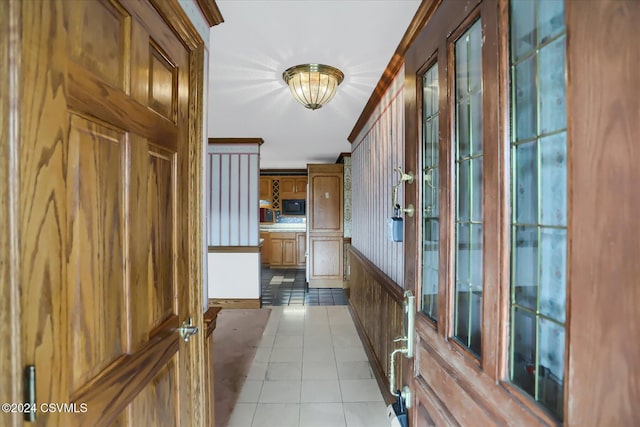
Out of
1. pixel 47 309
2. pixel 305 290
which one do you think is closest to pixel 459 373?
A: pixel 47 309

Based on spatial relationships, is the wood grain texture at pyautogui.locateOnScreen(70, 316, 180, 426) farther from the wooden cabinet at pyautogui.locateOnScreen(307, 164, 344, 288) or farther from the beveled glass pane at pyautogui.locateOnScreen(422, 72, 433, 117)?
the wooden cabinet at pyautogui.locateOnScreen(307, 164, 344, 288)

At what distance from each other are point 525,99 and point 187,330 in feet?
4.47

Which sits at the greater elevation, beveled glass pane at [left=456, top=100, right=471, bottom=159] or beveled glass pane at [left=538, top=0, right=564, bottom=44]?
beveled glass pane at [left=538, top=0, right=564, bottom=44]

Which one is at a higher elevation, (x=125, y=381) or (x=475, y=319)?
(x=475, y=319)

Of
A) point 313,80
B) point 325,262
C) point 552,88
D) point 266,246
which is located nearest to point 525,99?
point 552,88

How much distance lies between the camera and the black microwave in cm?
793

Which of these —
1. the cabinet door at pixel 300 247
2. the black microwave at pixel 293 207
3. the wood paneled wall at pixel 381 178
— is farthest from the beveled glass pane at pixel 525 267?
the black microwave at pixel 293 207

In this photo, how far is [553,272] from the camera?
2.35 ft

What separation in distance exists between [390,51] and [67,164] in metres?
1.95

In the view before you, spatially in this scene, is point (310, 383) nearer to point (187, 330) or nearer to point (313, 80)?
point (187, 330)

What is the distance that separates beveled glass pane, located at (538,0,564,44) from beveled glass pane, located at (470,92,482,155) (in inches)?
8.3

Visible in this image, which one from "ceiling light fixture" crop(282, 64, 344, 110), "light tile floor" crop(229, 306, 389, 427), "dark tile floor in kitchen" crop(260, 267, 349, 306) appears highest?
"ceiling light fixture" crop(282, 64, 344, 110)

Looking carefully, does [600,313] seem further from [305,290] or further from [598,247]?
[305,290]

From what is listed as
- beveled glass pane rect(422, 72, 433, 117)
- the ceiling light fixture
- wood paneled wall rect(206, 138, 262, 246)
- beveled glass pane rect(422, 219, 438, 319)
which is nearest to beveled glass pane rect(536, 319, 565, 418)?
beveled glass pane rect(422, 219, 438, 319)
